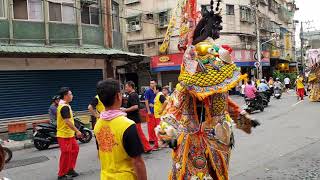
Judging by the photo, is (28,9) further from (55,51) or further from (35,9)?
(55,51)

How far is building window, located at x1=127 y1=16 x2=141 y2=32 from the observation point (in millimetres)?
35737

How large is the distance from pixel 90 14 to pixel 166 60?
1459 centimetres

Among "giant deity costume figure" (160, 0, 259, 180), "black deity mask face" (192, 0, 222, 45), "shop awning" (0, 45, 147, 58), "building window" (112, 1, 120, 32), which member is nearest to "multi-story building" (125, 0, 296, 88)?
"building window" (112, 1, 120, 32)

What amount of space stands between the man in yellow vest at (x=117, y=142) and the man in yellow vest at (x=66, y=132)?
369 centimetres

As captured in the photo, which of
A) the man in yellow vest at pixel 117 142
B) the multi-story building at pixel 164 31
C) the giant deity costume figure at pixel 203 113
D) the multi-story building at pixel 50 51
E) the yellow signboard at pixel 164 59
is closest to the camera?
the man in yellow vest at pixel 117 142

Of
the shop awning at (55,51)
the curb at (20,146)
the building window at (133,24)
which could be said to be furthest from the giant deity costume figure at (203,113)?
the building window at (133,24)

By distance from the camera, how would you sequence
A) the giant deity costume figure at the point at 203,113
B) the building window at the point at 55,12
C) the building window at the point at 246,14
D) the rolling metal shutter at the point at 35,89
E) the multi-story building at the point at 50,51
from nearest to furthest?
1. the giant deity costume figure at the point at 203,113
2. the multi-story building at the point at 50,51
3. the rolling metal shutter at the point at 35,89
4. the building window at the point at 55,12
5. the building window at the point at 246,14

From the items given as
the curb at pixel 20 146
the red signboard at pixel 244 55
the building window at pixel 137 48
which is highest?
the building window at pixel 137 48

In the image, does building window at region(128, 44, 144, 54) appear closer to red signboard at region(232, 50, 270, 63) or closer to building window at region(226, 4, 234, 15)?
building window at region(226, 4, 234, 15)

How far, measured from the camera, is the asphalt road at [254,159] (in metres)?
6.79

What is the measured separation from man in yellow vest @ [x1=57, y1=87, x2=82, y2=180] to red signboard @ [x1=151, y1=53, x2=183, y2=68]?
25133 mm

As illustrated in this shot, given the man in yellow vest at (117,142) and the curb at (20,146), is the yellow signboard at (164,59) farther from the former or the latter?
the man in yellow vest at (117,142)

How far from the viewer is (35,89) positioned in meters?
16.8

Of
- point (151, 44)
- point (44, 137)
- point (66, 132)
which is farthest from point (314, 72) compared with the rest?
point (151, 44)
